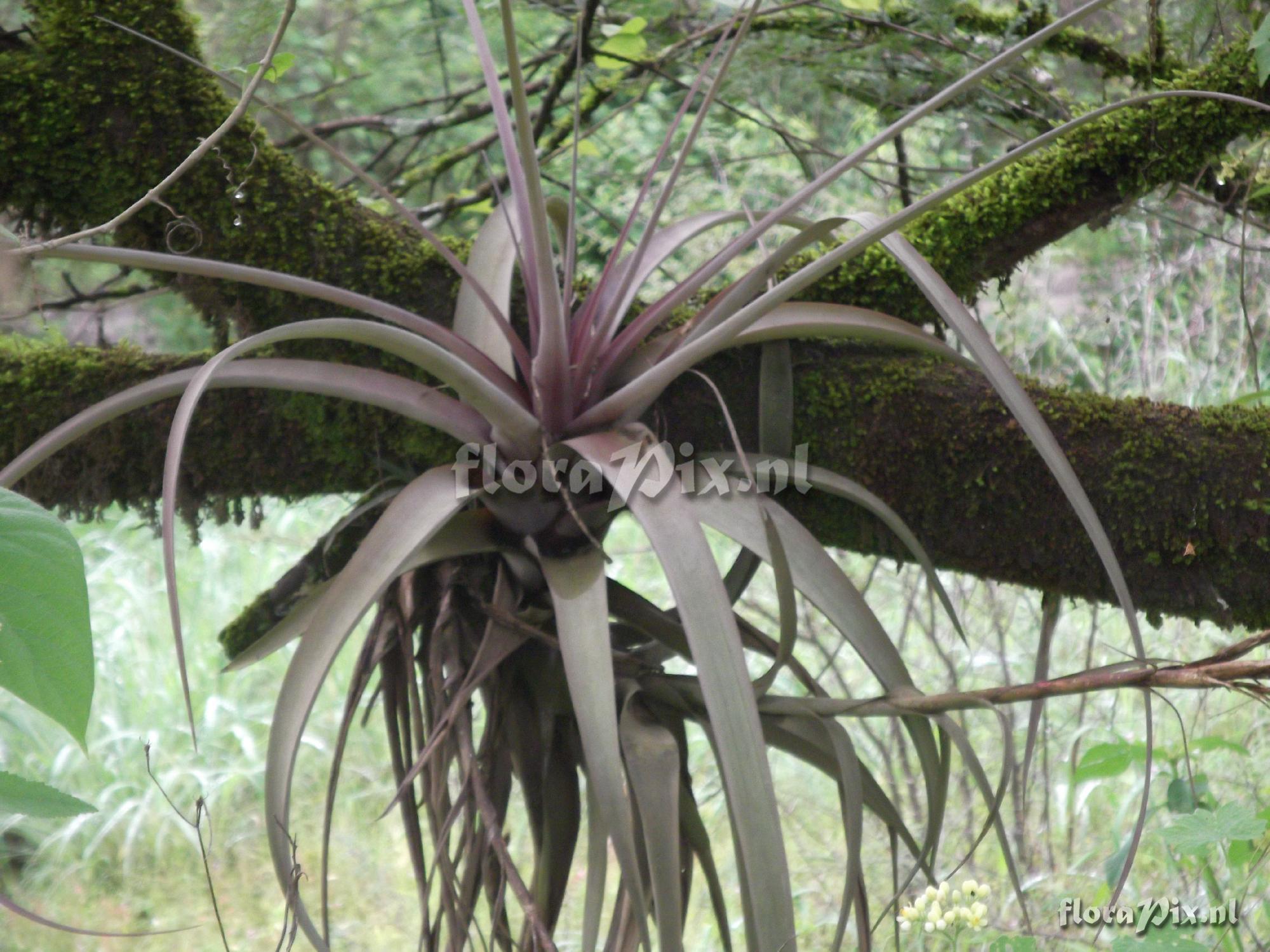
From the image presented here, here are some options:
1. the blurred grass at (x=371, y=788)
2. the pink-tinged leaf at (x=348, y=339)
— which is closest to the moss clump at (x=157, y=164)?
the pink-tinged leaf at (x=348, y=339)

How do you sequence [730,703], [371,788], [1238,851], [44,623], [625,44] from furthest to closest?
[371,788]
[625,44]
[1238,851]
[730,703]
[44,623]

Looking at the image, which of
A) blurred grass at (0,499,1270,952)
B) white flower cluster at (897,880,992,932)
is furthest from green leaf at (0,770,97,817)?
blurred grass at (0,499,1270,952)

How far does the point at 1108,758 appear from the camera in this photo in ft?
3.38

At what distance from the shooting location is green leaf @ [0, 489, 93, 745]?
1.20 feet

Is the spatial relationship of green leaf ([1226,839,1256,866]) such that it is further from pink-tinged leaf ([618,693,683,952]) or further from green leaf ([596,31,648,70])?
green leaf ([596,31,648,70])

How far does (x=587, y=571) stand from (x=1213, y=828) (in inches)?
18.4

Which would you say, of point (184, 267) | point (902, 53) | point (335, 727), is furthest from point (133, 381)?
point (335, 727)

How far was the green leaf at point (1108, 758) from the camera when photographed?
1.01m

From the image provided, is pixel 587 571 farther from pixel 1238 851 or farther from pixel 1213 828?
pixel 1238 851

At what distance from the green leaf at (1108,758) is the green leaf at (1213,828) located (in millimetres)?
287

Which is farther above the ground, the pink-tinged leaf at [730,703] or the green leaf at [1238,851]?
the pink-tinged leaf at [730,703]

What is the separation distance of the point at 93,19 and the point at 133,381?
11.7 inches

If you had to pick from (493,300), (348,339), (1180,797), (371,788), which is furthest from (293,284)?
(371,788)

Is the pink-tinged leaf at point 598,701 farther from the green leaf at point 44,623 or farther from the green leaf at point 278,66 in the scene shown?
the green leaf at point 278,66
